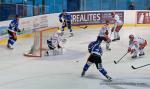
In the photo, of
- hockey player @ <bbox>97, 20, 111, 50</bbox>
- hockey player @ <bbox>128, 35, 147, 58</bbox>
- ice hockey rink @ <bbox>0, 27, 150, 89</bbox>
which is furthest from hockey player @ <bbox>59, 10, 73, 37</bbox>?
hockey player @ <bbox>128, 35, 147, 58</bbox>

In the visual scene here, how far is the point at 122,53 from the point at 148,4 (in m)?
12.3

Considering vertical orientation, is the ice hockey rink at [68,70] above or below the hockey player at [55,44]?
below

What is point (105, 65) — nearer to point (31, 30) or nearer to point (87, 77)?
point (87, 77)

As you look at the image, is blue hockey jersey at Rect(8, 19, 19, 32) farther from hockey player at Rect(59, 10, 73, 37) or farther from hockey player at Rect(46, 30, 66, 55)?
hockey player at Rect(59, 10, 73, 37)

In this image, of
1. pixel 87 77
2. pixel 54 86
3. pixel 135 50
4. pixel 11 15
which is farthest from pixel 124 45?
pixel 54 86

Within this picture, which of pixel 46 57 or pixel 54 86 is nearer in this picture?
pixel 54 86

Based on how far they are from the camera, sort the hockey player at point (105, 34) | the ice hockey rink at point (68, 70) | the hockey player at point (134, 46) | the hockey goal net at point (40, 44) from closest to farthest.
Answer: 1. the ice hockey rink at point (68, 70)
2. the hockey player at point (134, 46)
3. the hockey goal net at point (40, 44)
4. the hockey player at point (105, 34)

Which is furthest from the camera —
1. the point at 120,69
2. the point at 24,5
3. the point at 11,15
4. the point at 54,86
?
the point at 24,5

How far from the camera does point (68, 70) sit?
49.4 feet

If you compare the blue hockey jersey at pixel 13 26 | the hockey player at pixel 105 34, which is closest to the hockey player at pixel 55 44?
the hockey player at pixel 105 34

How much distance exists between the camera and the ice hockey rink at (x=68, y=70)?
1259 centimetres

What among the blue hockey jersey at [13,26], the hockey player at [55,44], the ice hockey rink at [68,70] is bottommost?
the ice hockey rink at [68,70]

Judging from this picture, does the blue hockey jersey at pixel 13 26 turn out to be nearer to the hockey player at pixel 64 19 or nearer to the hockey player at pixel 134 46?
the hockey player at pixel 64 19

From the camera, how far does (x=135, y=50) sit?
17156 mm
